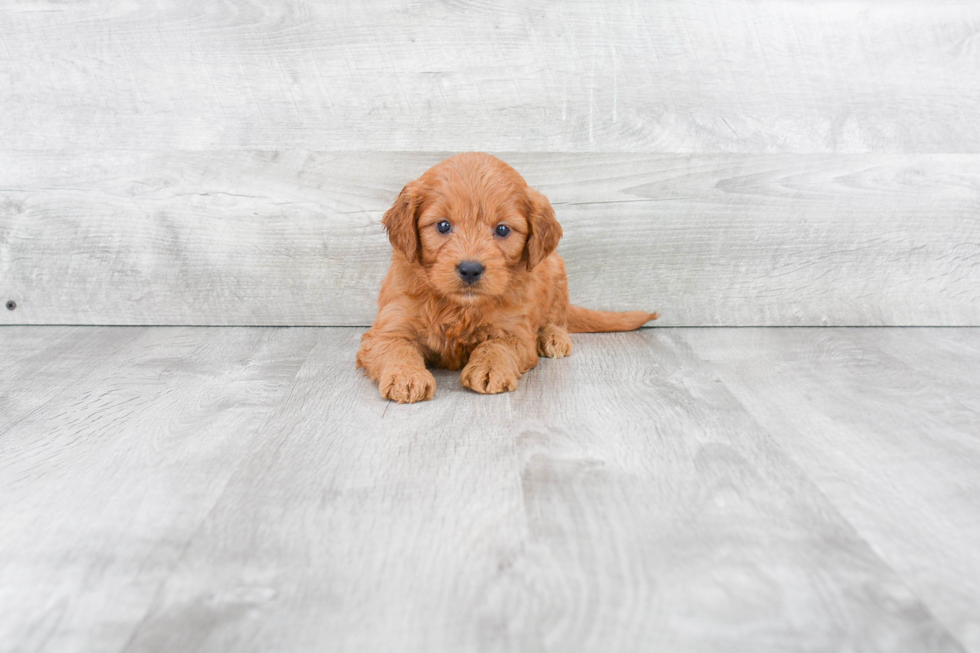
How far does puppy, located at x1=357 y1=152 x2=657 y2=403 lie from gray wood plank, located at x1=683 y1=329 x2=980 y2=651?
68 cm

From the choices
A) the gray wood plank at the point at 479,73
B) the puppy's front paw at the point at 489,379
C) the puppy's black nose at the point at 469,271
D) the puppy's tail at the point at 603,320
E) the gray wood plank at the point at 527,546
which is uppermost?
the gray wood plank at the point at 479,73

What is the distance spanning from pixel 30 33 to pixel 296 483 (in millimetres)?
2196

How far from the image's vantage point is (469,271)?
213 cm

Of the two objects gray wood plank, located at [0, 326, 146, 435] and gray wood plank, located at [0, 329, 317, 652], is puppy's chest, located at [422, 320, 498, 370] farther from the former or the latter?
gray wood plank, located at [0, 326, 146, 435]

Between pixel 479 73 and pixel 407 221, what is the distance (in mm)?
875

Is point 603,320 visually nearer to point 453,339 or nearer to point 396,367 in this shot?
point 453,339

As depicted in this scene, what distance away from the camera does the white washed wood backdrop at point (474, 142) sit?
9.17ft

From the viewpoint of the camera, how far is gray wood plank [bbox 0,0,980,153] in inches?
109

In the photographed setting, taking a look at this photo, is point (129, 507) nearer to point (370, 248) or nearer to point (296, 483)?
point (296, 483)

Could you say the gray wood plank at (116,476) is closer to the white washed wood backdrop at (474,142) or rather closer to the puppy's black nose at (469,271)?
the white washed wood backdrop at (474,142)

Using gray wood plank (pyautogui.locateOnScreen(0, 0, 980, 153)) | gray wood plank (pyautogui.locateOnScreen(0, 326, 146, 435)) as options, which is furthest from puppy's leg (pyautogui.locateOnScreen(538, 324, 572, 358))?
gray wood plank (pyautogui.locateOnScreen(0, 326, 146, 435))

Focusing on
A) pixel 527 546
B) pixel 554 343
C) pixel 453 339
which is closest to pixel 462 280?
pixel 453 339

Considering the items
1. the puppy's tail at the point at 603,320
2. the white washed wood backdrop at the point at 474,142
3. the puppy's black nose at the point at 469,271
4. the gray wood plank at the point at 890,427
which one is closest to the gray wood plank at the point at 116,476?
the white washed wood backdrop at the point at 474,142

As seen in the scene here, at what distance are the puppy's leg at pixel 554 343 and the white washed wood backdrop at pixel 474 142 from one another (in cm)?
39
